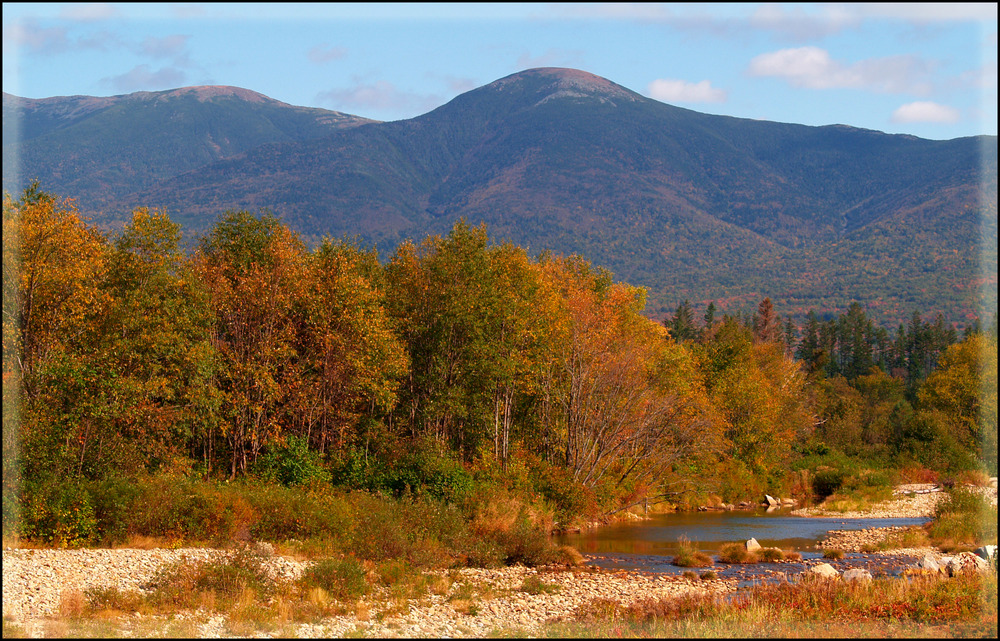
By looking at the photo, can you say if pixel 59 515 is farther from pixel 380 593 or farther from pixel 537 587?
pixel 537 587

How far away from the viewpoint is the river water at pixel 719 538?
29000mm

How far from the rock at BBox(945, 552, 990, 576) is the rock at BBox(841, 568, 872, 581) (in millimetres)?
2350

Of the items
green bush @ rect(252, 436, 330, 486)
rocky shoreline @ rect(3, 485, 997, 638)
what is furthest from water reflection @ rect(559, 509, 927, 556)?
green bush @ rect(252, 436, 330, 486)

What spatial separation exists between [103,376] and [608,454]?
26.3 metres

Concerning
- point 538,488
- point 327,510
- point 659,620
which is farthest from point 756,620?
point 538,488

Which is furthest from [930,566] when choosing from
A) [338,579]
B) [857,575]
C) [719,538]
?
[338,579]

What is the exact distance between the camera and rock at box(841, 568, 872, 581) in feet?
80.0

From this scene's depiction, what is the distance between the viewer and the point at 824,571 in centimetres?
2616

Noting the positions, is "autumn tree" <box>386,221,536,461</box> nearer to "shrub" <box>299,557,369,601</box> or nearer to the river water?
the river water

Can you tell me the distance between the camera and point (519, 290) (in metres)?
39.2

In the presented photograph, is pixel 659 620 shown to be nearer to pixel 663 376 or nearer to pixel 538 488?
pixel 538 488

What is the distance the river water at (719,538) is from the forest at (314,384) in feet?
8.48

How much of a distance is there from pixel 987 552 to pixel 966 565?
12.1 feet

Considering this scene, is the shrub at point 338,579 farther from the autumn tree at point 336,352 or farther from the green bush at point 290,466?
the autumn tree at point 336,352
